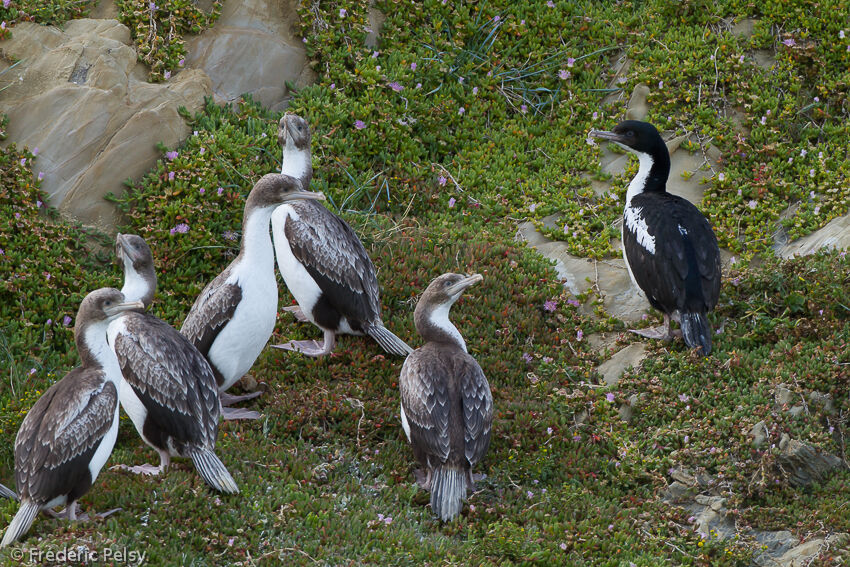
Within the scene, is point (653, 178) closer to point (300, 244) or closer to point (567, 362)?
point (567, 362)

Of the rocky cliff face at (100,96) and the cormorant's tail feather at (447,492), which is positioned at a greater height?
the rocky cliff face at (100,96)

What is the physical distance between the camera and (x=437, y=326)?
25.5 ft

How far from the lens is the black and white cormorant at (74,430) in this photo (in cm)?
595

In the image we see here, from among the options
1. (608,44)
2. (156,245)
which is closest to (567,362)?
(156,245)

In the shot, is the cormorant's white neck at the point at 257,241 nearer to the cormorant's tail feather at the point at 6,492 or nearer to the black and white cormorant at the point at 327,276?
the black and white cormorant at the point at 327,276

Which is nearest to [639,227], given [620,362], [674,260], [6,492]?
[674,260]

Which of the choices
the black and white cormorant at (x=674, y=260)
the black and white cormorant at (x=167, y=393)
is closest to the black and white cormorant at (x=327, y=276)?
the black and white cormorant at (x=167, y=393)

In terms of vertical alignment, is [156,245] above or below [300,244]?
below

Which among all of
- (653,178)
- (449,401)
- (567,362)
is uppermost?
(653,178)

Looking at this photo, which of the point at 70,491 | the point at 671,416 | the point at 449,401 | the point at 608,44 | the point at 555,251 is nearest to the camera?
the point at 70,491

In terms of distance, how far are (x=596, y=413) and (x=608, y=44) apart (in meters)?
5.53

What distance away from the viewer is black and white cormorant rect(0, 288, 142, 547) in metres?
5.95

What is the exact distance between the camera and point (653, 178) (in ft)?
30.6

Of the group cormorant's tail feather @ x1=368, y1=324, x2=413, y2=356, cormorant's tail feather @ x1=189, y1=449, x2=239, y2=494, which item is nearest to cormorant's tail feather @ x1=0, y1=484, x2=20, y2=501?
cormorant's tail feather @ x1=189, y1=449, x2=239, y2=494
